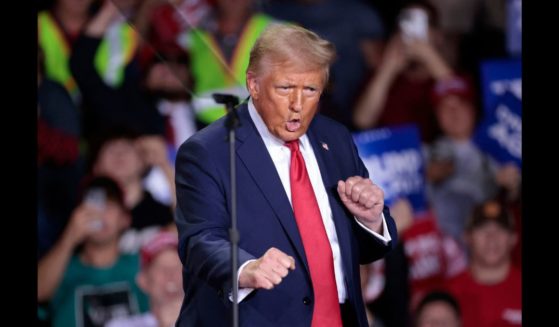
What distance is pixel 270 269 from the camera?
1.96 meters

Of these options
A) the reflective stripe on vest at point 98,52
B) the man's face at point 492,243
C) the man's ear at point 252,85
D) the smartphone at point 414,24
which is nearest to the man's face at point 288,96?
the man's ear at point 252,85

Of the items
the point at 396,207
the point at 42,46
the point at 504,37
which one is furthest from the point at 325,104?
the point at 42,46

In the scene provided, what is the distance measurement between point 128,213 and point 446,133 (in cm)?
150

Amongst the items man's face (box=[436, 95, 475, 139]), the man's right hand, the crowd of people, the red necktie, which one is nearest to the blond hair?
the red necktie

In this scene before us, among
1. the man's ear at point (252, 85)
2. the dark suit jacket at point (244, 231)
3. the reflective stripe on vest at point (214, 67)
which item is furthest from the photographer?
the reflective stripe on vest at point (214, 67)

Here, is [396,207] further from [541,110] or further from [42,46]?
[42,46]

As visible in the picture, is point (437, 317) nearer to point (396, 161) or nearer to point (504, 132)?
point (396, 161)

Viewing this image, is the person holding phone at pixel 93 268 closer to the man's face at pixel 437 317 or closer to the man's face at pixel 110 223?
the man's face at pixel 110 223

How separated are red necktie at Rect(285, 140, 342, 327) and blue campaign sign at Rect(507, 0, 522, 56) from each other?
102 inches

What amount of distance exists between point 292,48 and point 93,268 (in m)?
2.42

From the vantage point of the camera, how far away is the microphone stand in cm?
204

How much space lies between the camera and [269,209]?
2180 millimetres

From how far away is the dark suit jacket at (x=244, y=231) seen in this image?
213 cm

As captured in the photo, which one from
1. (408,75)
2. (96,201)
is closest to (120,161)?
(96,201)
